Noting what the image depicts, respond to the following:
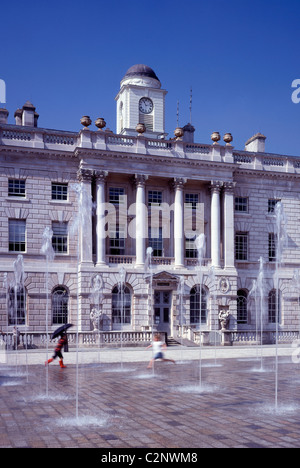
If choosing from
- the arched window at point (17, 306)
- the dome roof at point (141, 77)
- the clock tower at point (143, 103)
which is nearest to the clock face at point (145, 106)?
the clock tower at point (143, 103)

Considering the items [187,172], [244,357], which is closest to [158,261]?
[187,172]

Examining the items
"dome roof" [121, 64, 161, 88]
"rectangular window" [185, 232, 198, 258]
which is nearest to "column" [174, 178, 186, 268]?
"rectangular window" [185, 232, 198, 258]

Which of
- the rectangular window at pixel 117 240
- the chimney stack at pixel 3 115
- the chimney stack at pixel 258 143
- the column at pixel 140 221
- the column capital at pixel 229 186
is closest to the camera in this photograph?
the column at pixel 140 221

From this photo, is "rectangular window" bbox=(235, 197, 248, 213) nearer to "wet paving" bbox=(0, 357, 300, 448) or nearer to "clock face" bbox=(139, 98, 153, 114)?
"clock face" bbox=(139, 98, 153, 114)

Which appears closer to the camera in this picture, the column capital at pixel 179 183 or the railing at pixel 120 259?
the railing at pixel 120 259

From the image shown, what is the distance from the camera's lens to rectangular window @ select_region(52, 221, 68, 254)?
128 ft

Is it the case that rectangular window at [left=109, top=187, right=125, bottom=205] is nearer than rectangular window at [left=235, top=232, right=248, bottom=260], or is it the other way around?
rectangular window at [left=109, top=187, right=125, bottom=205]

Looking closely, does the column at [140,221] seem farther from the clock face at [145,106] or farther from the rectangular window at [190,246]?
the clock face at [145,106]

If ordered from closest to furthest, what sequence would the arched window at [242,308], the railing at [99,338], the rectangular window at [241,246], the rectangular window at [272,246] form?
the railing at [99,338]
the arched window at [242,308]
the rectangular window at [241,246]
the rectangular window at [272,246]

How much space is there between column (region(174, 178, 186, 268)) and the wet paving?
20.3 m

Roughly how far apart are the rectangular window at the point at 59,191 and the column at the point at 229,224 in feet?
39.0

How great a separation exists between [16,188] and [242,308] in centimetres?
1909

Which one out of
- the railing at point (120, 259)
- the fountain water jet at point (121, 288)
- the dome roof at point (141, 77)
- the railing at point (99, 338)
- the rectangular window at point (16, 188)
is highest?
the dome roof at point (141, 77)

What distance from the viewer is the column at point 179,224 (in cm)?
4081
